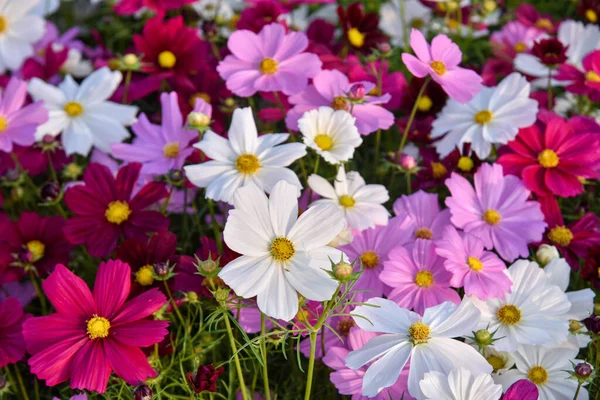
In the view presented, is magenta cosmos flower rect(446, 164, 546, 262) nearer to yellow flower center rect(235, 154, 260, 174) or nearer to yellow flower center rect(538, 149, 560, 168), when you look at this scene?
yellow flower center rect(538, 149, 560, 168)

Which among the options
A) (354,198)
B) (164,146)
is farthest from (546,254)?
(164,146)

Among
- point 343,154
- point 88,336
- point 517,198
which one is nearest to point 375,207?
point 343,154

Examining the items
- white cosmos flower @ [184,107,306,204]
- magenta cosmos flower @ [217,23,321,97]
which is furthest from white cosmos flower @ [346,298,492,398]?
magenta cosmos flower @ [217,23,321,97]

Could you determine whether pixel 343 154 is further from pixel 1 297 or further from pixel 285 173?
pixel 1 297

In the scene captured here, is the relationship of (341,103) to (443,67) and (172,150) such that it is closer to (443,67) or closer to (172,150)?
(443,67)

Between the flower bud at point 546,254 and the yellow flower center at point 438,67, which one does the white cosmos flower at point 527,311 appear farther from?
the yellow flower center at point 438,67
